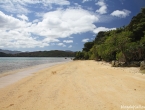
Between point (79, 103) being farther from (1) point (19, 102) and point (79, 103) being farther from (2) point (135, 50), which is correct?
(2) point (135, 50)

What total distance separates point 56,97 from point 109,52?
23.8 metres

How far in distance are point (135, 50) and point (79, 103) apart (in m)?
15.6

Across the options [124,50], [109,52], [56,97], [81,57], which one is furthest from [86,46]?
[56,97]

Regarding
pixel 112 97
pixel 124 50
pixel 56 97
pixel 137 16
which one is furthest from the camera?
pixel 137 16

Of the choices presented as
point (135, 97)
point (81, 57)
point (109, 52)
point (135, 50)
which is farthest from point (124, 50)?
point (81, 57)

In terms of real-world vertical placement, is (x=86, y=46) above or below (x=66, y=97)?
above

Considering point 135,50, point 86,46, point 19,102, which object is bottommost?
point 19,102

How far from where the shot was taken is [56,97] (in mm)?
6527

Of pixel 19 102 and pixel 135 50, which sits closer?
pixel 19 102

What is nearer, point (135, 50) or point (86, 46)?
point (135, 50)

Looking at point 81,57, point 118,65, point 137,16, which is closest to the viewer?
point 118,65

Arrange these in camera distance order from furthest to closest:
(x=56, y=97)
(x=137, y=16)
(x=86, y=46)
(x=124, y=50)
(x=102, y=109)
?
(x=86, y=46) → (x=137, y=16) → (x=124, y=50) → (x=56, y=97) → (x=102, y=109)

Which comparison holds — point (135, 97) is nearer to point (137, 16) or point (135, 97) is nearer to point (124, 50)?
point (124, 50)

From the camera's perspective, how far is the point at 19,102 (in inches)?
241
